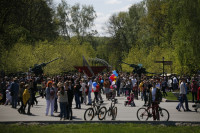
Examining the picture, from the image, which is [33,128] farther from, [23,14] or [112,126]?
[23,14]

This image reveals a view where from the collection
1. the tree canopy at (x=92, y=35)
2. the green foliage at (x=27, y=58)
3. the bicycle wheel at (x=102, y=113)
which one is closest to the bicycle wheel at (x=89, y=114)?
the bicycle wheel at (x=102, y=113)

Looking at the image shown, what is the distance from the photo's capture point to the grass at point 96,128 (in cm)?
1370

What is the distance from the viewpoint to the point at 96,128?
1434 cm

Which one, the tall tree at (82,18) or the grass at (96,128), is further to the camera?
the tall tree at (82,18)

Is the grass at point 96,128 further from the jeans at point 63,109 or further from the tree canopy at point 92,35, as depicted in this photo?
the tree canopy at point 92,35

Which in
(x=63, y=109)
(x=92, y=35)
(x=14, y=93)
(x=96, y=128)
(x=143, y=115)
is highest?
(x=92, y=35)

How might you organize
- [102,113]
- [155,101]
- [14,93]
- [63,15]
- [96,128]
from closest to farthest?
1. [96,128]
2. [155,101]
3. [102,113]
4. [14,93]
5. [63,15]

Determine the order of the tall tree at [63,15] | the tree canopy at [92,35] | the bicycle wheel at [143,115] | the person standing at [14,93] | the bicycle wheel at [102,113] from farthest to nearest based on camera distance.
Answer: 1. the tall tree at [63,15]
2. the tree canopy at [92,35]
3. the person standing at [14,93]
4. the bicycle wheel at [102,113]
5. the bicycle wheel at [143,115]

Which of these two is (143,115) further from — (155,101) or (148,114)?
(155,101)

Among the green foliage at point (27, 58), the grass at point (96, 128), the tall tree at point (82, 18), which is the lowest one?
the grass at point (96, 128)

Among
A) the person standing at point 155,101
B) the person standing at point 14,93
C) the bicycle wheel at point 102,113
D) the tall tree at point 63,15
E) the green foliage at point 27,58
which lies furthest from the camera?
the tall tree at point 63,15

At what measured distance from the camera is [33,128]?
14.3 m

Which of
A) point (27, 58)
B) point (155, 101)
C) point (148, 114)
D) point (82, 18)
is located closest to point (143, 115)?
point (148, 114)

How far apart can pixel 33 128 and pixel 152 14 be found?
53.6 m
